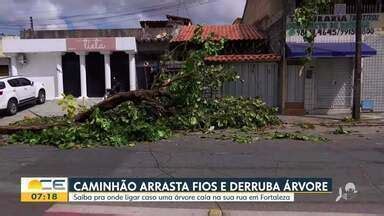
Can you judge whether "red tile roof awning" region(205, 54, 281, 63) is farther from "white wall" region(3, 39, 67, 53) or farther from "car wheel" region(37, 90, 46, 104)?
"white wall" region(3, 39, 67, 53)

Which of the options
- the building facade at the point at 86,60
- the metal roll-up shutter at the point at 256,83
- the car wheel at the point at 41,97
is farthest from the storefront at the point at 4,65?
the metal roll-up shutter at the point at 256,83

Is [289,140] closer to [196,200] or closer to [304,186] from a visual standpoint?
[304,186]

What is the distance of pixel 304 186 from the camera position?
7348mm

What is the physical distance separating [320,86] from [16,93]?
13.6 metres

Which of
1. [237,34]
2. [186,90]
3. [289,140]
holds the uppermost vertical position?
[237,34]

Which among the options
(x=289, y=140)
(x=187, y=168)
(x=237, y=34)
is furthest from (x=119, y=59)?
(x=187, y=168)

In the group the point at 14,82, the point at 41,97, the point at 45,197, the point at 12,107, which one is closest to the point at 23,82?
the point at 14,82

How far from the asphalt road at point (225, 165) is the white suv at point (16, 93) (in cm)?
946

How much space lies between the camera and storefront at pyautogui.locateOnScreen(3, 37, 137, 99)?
2641 cm

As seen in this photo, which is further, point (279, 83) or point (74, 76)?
point (74, 76)

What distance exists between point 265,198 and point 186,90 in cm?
730

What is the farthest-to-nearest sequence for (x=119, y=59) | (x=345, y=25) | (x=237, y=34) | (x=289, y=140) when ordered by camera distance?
(x=119, y=59) < (x=237, y=34) < (x=345, y=25) < (x=289, y=140)

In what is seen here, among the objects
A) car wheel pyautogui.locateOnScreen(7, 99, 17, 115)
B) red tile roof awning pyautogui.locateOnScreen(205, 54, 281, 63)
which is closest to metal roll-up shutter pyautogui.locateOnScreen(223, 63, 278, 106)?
red tile roof awning pyautogui.locateOnScreen(205, 54, 281, 63)

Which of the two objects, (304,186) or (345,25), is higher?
(345,25)
